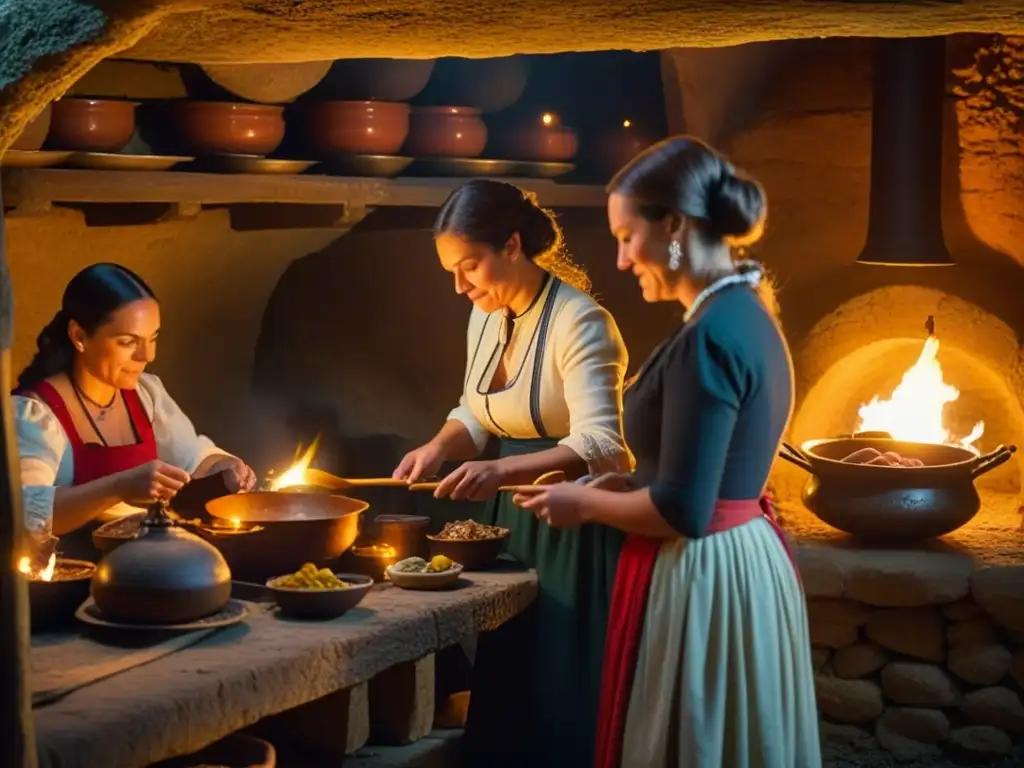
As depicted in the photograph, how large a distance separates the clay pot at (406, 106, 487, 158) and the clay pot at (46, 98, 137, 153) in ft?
4.58

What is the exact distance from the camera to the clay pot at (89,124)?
184 inches

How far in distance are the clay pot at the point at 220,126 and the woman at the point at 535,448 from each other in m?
1.15

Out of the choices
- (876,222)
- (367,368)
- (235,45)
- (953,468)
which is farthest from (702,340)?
(367,368)

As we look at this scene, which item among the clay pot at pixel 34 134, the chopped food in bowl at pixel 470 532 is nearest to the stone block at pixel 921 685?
the chopped food in bowl at pixel 470 532

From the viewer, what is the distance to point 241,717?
3.15m

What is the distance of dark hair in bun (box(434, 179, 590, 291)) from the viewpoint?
4328 millimetres

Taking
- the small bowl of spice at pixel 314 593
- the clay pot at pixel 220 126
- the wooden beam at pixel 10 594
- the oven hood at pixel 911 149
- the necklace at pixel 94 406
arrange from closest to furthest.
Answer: the wooden beam at pixel 10 594 < the small bowl of spice at pixel 314 593 < the necklace at pixel 94 406 < the clay pot at pixel 220 126 < the oven hood at pixel 911 149

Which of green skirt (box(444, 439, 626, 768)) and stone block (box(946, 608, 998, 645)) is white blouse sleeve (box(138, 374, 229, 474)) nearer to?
green skirt (box(444, 439, 626, 768))

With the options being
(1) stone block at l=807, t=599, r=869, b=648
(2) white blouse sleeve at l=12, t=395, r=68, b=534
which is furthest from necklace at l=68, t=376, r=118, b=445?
(1) stone block at l=807, t=599, r=869, b=648

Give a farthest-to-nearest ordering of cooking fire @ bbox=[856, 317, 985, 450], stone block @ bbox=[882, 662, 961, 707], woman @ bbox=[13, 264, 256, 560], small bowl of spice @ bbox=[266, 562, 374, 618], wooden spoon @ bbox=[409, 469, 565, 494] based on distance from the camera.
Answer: cooking fire @ bbox=[856, 317, 985, 450] → stone block @ bbox=[882, 662, 961, 707] → woman @ bbox=[13, 264, 256, 560] → wooden spoon @ bbox=[409, 469, 565, 494] → small bowl of spice @ bbox=[266, 562, 374, 618]

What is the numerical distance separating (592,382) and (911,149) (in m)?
2.33

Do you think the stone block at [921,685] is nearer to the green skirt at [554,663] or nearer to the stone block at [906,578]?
the stone block at [906,578]

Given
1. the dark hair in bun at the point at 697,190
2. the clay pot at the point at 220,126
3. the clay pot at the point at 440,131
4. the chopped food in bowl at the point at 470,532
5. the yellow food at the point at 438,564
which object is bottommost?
the yellow food at the point at 438,564

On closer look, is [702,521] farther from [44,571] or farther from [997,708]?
[997,708]
